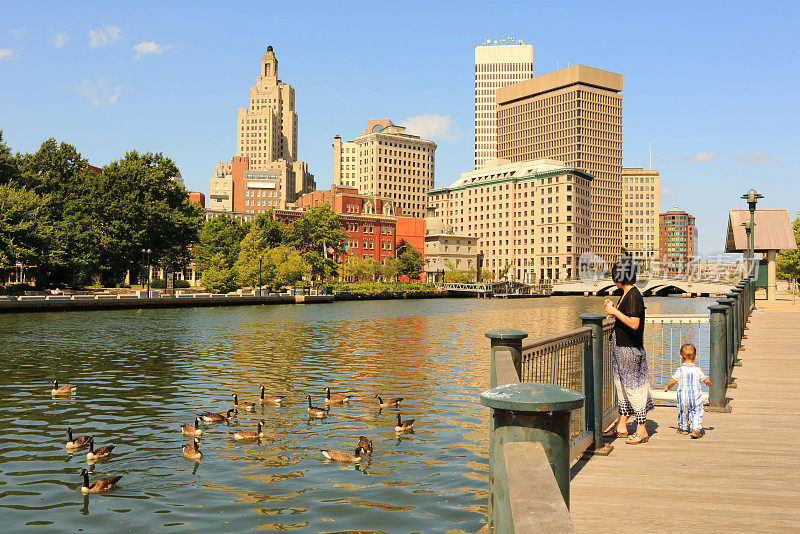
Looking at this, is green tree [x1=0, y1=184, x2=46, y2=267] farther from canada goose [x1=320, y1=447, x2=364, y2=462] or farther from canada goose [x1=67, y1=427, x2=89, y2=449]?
canada goose [x1=320, y1=447, x2=364, y2=462]

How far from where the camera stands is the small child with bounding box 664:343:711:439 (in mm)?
9609

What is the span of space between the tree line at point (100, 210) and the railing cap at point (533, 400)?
262 ft

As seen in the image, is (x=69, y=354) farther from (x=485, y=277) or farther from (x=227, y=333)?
(x=485, y=277)

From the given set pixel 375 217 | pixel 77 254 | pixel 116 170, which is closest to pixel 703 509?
pixel 77 254

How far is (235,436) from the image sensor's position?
1455 cm

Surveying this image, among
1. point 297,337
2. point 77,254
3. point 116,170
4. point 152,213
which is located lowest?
point 297,337

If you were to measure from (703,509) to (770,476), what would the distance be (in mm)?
1841

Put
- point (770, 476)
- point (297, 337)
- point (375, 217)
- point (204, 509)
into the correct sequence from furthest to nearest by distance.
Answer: point (375, 217) → point (297, 337) → point (204, 509) → point (770, 476)

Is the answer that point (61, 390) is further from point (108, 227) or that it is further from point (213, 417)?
point (108, 227)

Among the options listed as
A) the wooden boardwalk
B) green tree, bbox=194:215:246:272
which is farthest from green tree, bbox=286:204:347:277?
the wooden boardwalk

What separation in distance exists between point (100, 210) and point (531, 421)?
91718 millimetres

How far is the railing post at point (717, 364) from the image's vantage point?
11.6 metres

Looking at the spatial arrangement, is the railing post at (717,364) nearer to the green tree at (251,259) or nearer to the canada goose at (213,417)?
the canada goose at (213,417)

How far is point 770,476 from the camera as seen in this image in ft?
25.0
